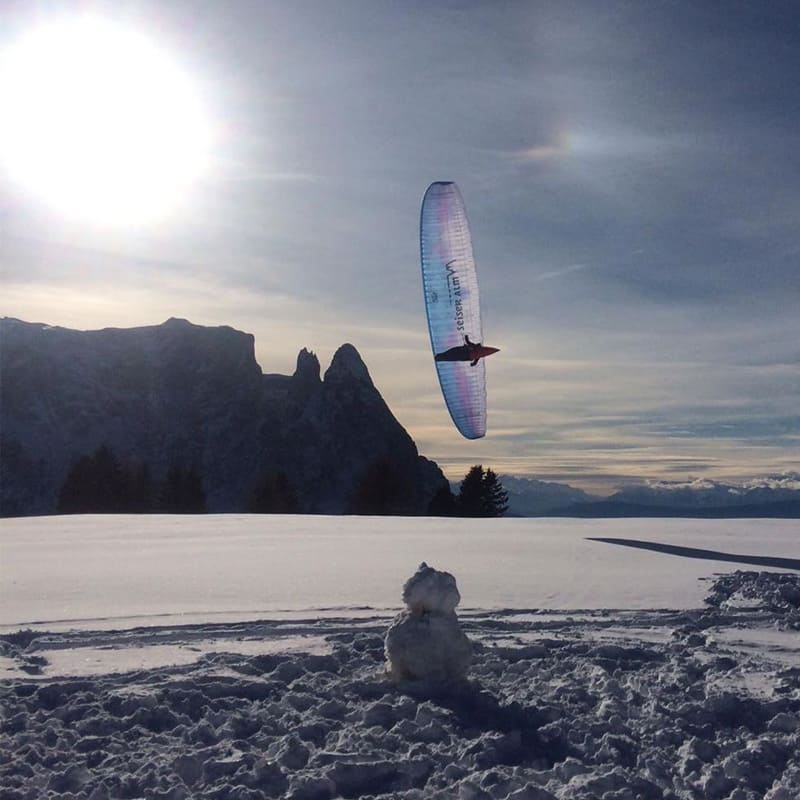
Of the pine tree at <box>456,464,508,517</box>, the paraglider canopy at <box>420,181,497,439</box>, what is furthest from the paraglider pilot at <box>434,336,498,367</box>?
the pine tree at <box>456,464,508,517</box>

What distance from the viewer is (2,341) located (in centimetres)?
14900

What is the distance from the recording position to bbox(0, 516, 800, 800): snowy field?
Answer: 645cm

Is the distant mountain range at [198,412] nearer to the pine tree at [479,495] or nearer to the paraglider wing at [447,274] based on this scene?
the pine tree at [479,495]

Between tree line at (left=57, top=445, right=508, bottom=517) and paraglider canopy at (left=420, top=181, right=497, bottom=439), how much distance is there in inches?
2030

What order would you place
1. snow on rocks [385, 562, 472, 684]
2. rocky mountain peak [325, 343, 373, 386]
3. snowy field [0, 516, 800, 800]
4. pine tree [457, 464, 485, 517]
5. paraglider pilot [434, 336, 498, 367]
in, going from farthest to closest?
1. rocky mountain peak [325, 343, 373, 386]
2. pine tree [457, 464, 485, 517]
3. paraglider pilot [434, 336, 498, 367]
4. snow on rocks [385, 562, 472, 684]
5. snowy field [0, 516, 800, 800]

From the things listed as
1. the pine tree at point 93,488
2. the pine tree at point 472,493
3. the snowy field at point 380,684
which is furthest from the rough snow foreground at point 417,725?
the pine tree at point 93,488

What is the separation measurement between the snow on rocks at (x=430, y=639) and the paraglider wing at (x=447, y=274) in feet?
27.1

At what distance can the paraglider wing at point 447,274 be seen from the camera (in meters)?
16.3

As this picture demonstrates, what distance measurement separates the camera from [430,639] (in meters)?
8.36

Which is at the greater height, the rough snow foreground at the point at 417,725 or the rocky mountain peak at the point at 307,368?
the rocky mountain peak at the point at 307,368

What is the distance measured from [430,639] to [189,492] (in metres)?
65.9

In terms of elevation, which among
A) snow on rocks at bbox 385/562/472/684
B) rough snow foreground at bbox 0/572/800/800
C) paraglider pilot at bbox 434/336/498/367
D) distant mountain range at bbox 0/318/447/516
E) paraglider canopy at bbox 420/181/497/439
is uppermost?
distant mountain range at bbox 0/318/447/516

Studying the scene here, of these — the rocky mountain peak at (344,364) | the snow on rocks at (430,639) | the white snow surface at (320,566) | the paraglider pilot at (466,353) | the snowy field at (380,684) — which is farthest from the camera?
the rocky mountain peak at (344,364)

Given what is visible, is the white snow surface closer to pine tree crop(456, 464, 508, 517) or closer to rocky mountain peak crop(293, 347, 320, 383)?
pine tree crop(456, 464, 508, 517)
